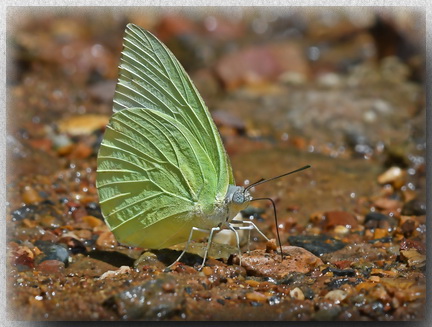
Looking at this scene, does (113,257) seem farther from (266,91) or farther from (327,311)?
(266,91)

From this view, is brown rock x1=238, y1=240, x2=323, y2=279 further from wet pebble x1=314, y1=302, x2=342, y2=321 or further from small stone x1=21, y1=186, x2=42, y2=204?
small stone x1=21, y1=186, x2=42, y2=204

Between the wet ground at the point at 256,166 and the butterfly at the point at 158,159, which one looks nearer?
the wet ground at the point at 256,166

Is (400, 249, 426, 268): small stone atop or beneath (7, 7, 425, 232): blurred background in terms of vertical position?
beneath

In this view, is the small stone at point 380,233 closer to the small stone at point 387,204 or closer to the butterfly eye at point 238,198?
the small stone at point 387,204

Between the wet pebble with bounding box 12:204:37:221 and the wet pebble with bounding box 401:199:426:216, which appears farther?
the wet pebble with bounding box 401:199:426:216

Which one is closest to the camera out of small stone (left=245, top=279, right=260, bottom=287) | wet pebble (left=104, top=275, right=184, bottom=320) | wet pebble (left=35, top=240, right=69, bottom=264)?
→ wet pebble (left=104, top=275, right=184, bottom=320)

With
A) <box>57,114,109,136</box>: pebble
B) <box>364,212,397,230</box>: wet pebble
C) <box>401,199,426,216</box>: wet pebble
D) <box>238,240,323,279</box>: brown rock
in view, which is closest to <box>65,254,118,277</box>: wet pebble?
<box>238,240,323,279</box>: brown rock

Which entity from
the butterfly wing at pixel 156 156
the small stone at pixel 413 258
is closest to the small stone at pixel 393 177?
the small stone at pixel 413 258

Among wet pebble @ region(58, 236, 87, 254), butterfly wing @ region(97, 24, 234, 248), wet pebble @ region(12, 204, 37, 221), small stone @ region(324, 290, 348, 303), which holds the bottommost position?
small stone @ region(324, 290, 348, 303)

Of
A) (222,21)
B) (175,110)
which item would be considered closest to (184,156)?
(175,110)
